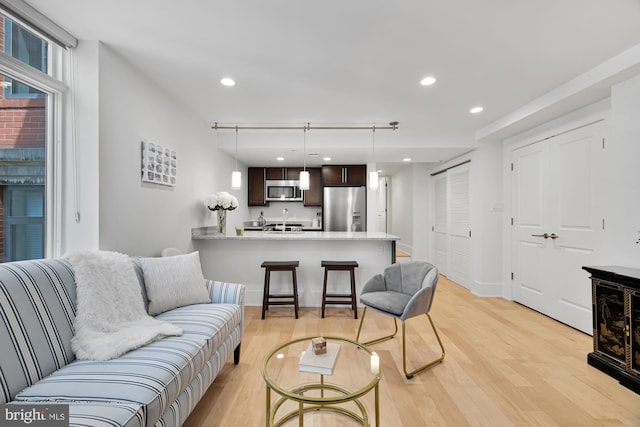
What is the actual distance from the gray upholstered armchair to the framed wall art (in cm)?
223

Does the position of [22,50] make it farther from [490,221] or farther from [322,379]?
[490,221]

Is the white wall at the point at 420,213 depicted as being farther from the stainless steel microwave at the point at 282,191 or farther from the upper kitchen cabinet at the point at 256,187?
the upper kitchen cabinet at the point at 256,187

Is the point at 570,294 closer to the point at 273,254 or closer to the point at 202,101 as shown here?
the point at 273,254

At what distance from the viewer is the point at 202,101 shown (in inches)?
124

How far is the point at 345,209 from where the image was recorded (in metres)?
5.71

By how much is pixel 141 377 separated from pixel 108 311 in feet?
1.89

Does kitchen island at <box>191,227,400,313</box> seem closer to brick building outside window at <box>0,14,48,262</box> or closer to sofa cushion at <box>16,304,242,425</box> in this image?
brick building outside window at <box>0,14,48,262</box>

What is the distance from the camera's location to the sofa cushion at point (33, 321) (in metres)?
1.17

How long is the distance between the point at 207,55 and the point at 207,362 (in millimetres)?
2231

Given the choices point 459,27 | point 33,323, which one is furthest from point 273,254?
point 459,27

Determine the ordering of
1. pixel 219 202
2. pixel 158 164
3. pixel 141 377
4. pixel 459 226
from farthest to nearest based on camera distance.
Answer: pixel 459 226
pixel 219 202
pixel 158 164
pixel 141 377

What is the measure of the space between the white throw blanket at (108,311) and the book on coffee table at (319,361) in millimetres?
760

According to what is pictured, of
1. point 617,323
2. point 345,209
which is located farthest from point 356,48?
point 345,209

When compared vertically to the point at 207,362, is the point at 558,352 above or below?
below
